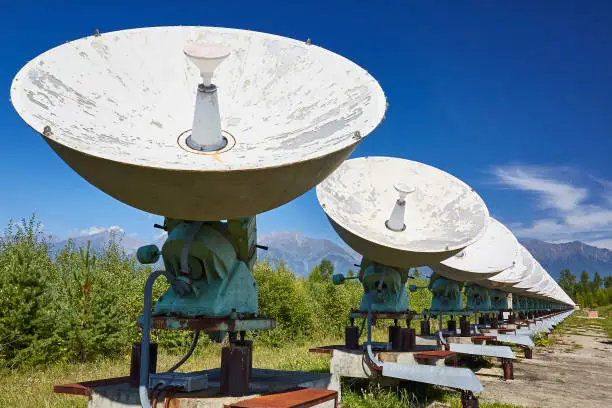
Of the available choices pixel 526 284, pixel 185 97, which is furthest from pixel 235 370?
pixel 526 284

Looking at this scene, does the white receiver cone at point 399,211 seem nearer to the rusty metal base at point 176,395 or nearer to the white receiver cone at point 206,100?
the rusty metal base at point 176,395

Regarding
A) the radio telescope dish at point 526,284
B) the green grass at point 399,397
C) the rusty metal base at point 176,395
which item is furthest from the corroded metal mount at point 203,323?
the radio telescope dish at point 526,284

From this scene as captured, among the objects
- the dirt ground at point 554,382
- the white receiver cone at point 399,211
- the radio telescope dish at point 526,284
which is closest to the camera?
the white receiver cone at point 399,211

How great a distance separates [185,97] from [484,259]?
13453 mm

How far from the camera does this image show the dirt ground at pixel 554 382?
1134 cm

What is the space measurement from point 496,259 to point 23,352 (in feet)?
47.0

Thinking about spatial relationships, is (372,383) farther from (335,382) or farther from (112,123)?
(112,123)

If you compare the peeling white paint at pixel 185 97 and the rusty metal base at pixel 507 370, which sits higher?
the peeling white paint at pixel 185 97

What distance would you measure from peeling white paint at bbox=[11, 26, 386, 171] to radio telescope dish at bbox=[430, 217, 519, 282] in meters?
8.84

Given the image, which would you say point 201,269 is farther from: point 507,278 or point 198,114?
point 507,278

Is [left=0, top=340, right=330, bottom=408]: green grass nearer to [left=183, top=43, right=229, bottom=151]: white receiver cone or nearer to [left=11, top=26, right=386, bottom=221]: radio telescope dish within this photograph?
[left=11, top=26, right=386, bottom=221]: radio telescope dish

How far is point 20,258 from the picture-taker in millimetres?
Result: 13641

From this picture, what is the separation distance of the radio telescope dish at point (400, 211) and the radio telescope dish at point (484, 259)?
2936mm

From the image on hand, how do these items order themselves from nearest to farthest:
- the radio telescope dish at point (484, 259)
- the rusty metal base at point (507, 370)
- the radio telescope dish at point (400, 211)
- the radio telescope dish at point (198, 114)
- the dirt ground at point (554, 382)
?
the radio telescope dish at point (198, 114), the radio telescope dish at point (400, 211), the dirt ground at point (554, 382), the rusty metal base at point (507, 370), the radio telescope dish at point (484, 259)
